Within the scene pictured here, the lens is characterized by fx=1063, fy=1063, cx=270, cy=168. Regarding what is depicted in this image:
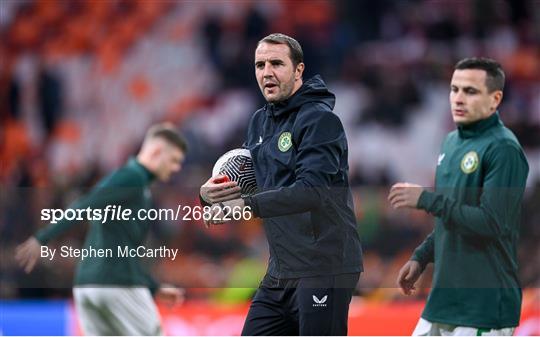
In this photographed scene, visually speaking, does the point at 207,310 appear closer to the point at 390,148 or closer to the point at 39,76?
the point at 390,148

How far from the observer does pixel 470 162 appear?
202 inches

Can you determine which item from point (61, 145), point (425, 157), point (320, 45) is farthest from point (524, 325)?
point (61, 145)

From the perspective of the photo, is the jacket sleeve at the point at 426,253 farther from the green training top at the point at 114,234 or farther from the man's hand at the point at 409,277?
the green training top at the point at 114,234

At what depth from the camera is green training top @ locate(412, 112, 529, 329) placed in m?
5.03

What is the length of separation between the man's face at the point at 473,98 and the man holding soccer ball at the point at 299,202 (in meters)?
0.74

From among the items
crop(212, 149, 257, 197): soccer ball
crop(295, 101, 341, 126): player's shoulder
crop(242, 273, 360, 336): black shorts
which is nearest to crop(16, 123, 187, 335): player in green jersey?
crop(212, 149, 257, 197): soccer ball

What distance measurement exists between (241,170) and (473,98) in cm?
123

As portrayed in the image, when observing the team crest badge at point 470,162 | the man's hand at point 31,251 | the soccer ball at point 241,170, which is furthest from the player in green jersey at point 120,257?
the team crest badge at point 470,162

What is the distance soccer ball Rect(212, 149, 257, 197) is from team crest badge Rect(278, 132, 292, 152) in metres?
0.24

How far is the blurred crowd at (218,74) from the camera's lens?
12188 millimetres

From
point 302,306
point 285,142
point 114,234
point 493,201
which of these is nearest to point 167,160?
point 114,234

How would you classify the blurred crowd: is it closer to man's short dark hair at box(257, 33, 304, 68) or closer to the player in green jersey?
the player in green jersey

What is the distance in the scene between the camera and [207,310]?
855 cm

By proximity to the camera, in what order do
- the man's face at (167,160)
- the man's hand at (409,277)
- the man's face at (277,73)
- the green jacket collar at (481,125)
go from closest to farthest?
the man's face at (277,73) → the green jacket collar at (481,125) → the man's hand at (409,277) → the man's face at (167,160)
